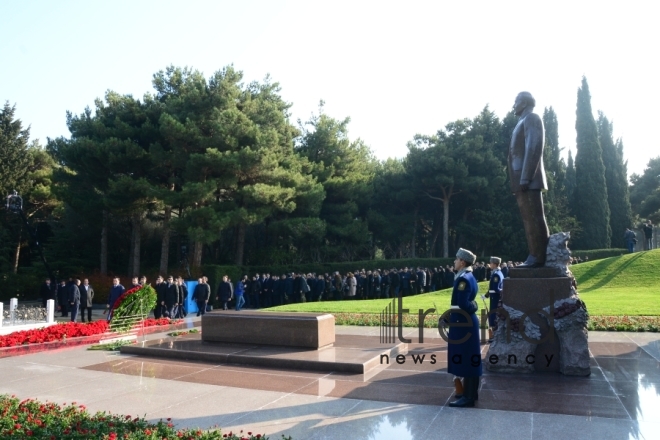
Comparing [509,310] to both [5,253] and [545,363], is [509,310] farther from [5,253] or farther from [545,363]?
[5,253]

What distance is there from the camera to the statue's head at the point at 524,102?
27.1 ft

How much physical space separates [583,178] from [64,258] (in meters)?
39.6

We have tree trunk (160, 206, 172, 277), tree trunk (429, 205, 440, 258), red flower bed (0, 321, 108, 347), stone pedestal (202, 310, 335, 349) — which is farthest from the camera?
tree trunk (429, 205, 440, 258)

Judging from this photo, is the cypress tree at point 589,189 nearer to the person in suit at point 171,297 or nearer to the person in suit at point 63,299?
the person in suit at point 171,297

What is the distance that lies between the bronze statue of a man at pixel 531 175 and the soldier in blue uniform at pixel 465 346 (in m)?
2.61

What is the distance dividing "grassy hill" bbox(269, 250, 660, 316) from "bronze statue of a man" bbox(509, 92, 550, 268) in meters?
8.20

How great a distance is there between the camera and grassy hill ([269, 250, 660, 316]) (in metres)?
16.6

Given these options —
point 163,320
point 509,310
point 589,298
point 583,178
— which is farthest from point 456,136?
point 509,310

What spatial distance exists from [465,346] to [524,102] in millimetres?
4454

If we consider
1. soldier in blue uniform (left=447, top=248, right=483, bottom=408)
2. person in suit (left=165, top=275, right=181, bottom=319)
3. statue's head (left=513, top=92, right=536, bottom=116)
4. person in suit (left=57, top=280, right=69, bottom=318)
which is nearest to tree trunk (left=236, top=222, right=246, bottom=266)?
person in suit (left=57, top=280, right=69, bottom=318)

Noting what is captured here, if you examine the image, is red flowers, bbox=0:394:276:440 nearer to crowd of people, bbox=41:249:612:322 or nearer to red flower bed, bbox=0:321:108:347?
red flower bed, bbox=0:321:108:347

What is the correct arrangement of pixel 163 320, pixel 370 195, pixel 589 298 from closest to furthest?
1. pixel 163 320
2. pixel 589 298
3. pixel 370 195

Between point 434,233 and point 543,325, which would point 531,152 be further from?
point 434,233

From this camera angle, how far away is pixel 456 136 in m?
37.1
